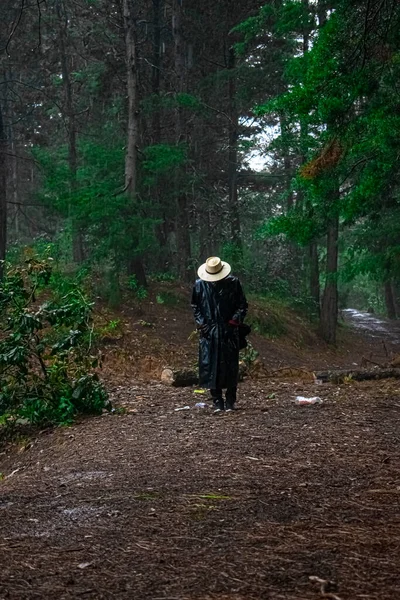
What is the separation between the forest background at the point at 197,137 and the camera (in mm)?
10008

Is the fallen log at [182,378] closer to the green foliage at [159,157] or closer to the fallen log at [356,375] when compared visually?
the fallen log at [356,375]

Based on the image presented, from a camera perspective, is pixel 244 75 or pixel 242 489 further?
pixel 244 75

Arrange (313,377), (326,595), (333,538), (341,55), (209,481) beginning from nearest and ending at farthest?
(326,595), (333,538), (209,481), (341,55), (313,377)

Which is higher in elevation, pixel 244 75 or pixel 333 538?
pixel 244 75

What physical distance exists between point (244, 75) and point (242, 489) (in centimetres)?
2186

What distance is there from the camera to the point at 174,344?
18.2 meters

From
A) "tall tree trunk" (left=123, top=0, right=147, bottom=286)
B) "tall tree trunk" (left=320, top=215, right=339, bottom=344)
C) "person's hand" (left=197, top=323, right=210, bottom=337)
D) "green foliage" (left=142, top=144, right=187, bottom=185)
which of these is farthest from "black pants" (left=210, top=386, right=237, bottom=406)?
"tall tree trunk" (left=320, top=215, right=339, bottom=344)

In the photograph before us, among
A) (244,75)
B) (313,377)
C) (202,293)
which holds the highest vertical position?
(244,75)

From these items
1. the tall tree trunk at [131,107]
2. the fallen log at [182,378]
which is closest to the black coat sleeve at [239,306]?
the fallen log at [182,378]

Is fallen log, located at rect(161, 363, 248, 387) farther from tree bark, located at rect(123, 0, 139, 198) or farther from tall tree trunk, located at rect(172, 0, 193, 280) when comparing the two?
tall tree trunk, located at rect(172, 0, 193, 280)

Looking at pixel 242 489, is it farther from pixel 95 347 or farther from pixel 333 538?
pixel 95 347

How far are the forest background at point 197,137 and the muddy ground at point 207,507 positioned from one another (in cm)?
419

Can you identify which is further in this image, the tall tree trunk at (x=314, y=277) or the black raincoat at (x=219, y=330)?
the tall tree trunk at (x=314, y=277)

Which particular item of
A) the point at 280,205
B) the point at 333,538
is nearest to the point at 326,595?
the point at 333,538
